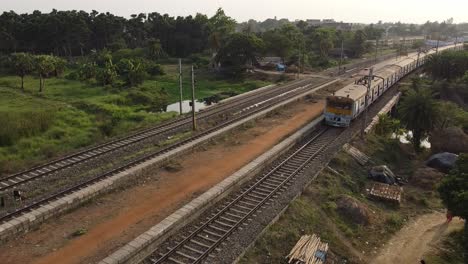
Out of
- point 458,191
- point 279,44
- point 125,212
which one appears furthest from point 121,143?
point 279,44

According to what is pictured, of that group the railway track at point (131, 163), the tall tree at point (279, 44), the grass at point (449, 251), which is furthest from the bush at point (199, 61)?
the grass at point (449, 251)

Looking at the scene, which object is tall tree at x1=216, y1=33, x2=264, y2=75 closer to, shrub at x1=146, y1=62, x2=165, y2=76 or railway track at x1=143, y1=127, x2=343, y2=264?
shrub at x1=146, y1=62, x2=165, y2=76

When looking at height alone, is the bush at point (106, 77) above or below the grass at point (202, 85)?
above

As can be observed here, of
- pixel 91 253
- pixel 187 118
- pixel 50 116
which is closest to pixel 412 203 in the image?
pixel 91 253

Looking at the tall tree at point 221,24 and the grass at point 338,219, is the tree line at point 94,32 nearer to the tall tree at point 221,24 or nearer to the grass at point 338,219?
the tall tree at point 221,24

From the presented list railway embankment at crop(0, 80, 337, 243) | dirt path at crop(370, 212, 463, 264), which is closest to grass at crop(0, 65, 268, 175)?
railway embankment at crop(0, 80, 337, 243)
